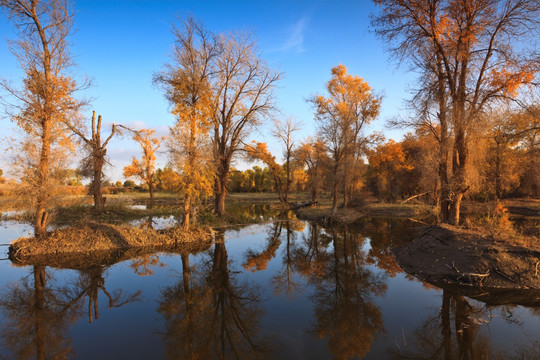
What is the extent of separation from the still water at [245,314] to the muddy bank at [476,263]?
83 centimetres

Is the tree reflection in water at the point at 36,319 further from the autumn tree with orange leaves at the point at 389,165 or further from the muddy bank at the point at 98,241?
the autumn tree with orange leaves at the point at 389,165

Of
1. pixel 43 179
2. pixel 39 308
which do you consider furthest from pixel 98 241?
pixel 39 308

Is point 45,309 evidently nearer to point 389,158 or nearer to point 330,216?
point 330,216

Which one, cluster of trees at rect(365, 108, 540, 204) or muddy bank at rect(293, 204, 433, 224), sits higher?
cluster of trees at rect(365, 108, 540, 204)

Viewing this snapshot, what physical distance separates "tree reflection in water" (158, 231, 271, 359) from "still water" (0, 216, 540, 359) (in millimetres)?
28

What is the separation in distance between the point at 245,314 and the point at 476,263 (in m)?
7.36

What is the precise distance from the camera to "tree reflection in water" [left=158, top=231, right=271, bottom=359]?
5.24 metres

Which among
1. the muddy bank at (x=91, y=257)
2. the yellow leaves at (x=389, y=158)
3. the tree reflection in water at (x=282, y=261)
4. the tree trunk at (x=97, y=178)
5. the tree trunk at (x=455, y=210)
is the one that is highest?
the yellow leaves at (x=389, y=158)

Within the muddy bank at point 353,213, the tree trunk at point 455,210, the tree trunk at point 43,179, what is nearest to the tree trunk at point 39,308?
the tree trunk at point 43,179

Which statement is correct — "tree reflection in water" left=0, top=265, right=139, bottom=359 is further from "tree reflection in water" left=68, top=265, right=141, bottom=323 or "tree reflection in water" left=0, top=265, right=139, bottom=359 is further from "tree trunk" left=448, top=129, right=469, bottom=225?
"tree trunk" left=448, top=129, right=469, bottom=225

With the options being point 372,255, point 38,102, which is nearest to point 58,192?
point 38,102

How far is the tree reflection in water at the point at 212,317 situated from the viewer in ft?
17.2

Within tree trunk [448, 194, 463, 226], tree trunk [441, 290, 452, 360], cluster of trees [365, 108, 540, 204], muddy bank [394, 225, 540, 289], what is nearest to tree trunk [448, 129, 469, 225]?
tree trunk [448, 194, 463, 226]

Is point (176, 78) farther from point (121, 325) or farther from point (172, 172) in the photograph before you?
point (121, 325)
